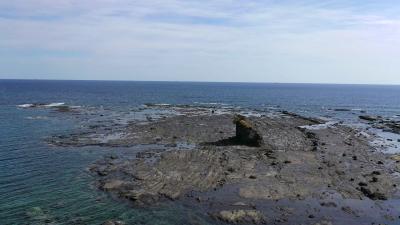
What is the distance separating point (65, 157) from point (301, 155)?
27976mm

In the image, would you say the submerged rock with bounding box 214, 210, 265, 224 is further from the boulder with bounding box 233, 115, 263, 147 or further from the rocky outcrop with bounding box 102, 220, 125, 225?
the boulder with bounding box 233, 115, 263, 147

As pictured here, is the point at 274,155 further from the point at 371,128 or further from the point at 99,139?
the point at 371,128

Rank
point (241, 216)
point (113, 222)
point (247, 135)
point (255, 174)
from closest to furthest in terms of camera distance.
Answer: point (113, 222)
point (241, 216)
point (255, 174)
point (247, 135)

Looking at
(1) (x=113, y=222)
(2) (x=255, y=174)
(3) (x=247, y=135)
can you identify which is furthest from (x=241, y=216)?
(3) (x=247, y=135)

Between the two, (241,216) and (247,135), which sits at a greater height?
(247,135)

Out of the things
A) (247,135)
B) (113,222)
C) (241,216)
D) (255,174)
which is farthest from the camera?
(247,135)

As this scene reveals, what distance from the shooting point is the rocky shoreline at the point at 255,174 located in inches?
1283

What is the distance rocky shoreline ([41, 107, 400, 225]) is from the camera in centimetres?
3259

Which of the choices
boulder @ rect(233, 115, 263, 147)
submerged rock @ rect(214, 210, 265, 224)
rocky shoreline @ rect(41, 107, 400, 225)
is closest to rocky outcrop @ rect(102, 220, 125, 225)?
rocky shoreline @ rect(41, 107, 400, 225)

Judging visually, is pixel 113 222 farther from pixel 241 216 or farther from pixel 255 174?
pixel 255 174

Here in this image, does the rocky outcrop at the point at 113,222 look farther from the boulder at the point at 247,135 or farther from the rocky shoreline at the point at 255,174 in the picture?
the boulder at the point at 247,135

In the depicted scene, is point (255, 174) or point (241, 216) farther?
point (255, 174)

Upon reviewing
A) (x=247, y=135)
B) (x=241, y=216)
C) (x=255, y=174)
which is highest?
(x=247, y=135)

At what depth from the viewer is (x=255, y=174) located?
140ft
